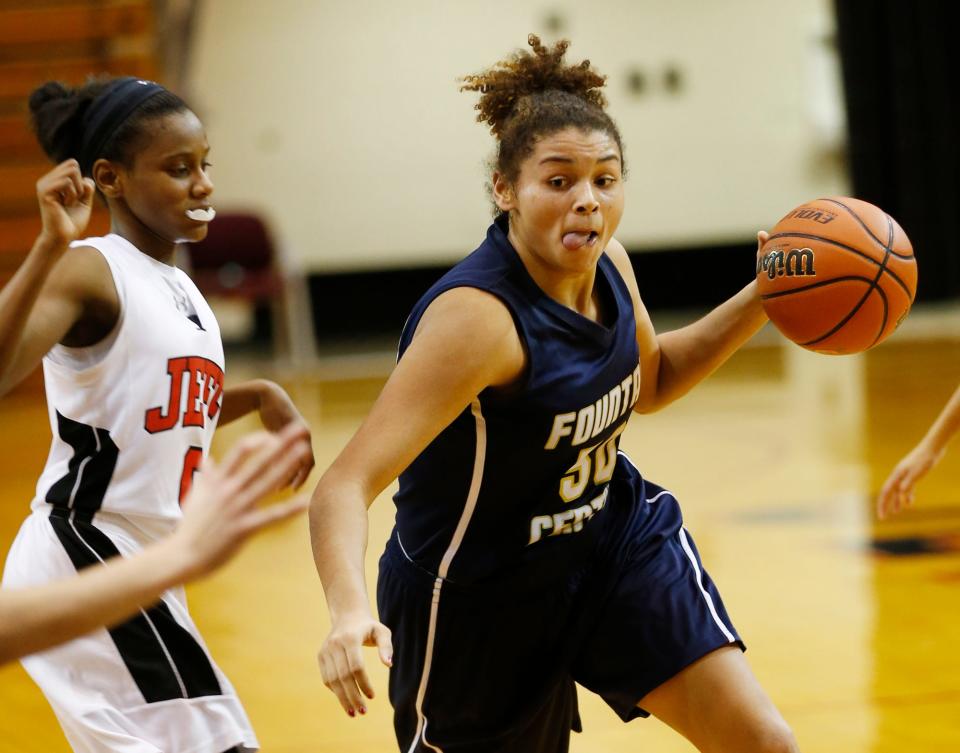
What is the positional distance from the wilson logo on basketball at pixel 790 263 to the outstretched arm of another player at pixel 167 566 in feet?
5.56

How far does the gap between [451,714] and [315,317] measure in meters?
11.6

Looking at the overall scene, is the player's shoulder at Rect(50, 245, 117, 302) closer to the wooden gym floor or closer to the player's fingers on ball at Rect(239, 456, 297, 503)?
Result: the player's fingers on ball at Rect(239, 456, 297, 503)

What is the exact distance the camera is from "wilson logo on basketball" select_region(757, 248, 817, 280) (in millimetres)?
2885

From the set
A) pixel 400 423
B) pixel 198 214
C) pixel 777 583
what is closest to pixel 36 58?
pixel 777 583

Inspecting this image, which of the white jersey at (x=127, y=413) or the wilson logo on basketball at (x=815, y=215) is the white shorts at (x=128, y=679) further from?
the wilson logo on basketball at (x=815, y=215)

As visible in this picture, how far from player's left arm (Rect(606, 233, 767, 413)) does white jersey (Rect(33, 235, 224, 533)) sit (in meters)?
1.00

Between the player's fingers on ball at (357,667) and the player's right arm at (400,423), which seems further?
the player's right arm at (400,423)

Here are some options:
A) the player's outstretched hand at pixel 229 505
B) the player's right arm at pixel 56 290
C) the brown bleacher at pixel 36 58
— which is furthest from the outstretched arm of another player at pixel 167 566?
the brown bleacher at pixel 36 58

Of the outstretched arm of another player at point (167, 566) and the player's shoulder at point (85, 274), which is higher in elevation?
the player's shoulder at point (85, 274)

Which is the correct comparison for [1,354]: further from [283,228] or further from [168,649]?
[283,228]

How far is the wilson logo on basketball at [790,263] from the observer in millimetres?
2885

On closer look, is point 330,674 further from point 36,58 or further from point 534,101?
point 36,58

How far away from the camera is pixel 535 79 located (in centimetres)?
267

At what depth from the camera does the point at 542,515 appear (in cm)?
261
